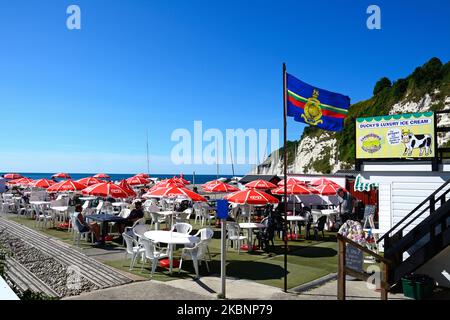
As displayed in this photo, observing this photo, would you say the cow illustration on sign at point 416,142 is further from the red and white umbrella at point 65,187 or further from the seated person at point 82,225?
the red and white umbrella at point 65,187

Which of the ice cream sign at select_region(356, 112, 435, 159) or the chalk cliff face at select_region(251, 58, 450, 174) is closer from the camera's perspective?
the ice cream sign at select_region(356, 112, 435, 159)

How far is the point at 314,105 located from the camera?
914 cm

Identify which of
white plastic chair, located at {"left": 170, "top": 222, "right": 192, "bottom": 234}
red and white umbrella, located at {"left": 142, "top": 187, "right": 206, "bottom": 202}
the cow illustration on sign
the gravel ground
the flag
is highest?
the flag

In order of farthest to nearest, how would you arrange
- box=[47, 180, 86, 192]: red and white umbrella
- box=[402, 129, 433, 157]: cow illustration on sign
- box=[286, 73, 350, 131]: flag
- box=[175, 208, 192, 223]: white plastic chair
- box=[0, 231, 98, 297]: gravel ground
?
box=[175, 208, 192, 223]: white plastic chair
box=[47, 180, 86, 192]: red and white umbrella
box=[402, 129, 433, 157]: cow illustration on sign
box=[286, 73, 350, 131]: flag
box=[0, 231, 98, 297]: gravel ground

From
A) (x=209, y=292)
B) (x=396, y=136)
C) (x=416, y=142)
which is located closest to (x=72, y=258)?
(x=209, y=292)

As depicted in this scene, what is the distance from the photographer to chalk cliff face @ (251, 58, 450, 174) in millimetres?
61312

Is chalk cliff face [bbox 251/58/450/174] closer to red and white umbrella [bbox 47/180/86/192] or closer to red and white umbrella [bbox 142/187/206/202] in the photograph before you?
red and white umbrella [bbox 47/180/86/192]

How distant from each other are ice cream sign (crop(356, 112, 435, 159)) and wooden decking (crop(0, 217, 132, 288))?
314 inches

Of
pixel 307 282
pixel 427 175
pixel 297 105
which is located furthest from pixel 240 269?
pixel 427 175

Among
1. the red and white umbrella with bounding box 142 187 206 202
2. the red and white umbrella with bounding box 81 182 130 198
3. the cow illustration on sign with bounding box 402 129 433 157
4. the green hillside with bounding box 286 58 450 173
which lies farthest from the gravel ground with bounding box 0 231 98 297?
the green hillside with bounding box 286 58 450 173

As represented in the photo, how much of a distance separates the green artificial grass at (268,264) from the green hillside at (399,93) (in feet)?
168

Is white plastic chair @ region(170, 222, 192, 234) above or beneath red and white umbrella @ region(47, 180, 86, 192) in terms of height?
beneath
